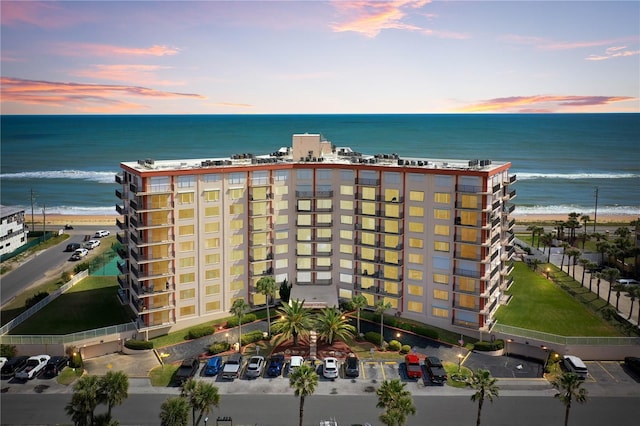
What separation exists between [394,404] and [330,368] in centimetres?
1632

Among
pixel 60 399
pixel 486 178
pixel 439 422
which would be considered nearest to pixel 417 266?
pixel 486 178

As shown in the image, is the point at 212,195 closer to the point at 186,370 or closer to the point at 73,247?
the point at 186,370

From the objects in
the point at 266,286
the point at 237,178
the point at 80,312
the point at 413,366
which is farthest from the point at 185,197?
the point at 413,366

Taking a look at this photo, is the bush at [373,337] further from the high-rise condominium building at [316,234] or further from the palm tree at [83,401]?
the palm tree at [83,401]

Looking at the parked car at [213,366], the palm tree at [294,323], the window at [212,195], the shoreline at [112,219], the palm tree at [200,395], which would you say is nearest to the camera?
the palm tree at [200,395]

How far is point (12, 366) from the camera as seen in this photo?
2378 inches

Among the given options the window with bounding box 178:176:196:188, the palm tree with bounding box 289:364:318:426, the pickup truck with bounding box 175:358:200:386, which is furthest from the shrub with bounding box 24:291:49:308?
the palm tree with bounding box 289:364:318:426

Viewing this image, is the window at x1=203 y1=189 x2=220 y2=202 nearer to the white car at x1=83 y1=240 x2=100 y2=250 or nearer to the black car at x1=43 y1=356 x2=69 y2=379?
the black car at x1=43 y1=356 x2=69 y2=379

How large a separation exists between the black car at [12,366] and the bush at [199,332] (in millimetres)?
18004

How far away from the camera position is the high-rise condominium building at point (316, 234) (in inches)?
2665

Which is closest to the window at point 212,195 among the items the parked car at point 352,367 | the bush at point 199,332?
the bush at point 199,332

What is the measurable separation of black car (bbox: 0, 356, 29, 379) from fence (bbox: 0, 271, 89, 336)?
698cm

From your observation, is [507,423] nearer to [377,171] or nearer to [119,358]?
[377,171]

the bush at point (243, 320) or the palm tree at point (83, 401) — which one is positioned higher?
the palm tree at point (83, 401)
